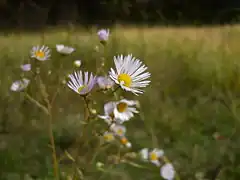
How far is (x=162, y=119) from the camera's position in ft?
4.02

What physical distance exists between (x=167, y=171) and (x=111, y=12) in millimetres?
1301

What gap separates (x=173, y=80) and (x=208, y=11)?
126cm

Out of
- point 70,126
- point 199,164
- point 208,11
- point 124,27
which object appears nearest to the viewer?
point 199,164

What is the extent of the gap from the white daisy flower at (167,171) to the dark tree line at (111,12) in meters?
0.66

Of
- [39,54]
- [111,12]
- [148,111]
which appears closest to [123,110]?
[39,54]

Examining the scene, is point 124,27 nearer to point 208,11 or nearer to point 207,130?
point 208,11

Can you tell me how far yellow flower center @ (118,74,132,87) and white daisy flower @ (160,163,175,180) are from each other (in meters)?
0.50

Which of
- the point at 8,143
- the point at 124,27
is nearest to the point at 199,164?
the point at 8,143

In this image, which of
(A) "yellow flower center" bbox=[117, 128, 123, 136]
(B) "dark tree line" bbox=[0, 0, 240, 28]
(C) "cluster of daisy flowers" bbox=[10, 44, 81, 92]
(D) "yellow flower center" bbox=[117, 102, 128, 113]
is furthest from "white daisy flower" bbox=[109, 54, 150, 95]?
(B) "dark tree line" bbox=[0, 0, 240, 28]

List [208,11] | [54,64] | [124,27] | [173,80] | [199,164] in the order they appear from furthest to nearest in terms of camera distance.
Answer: [208,11]
[124,27]
[173,80]
[54,64]
[199,164]

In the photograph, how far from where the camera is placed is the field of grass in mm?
909

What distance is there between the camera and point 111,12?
2008 millimetres

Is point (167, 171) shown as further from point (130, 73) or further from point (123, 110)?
point (130, 73)

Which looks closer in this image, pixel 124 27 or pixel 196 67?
pixel 196 67
